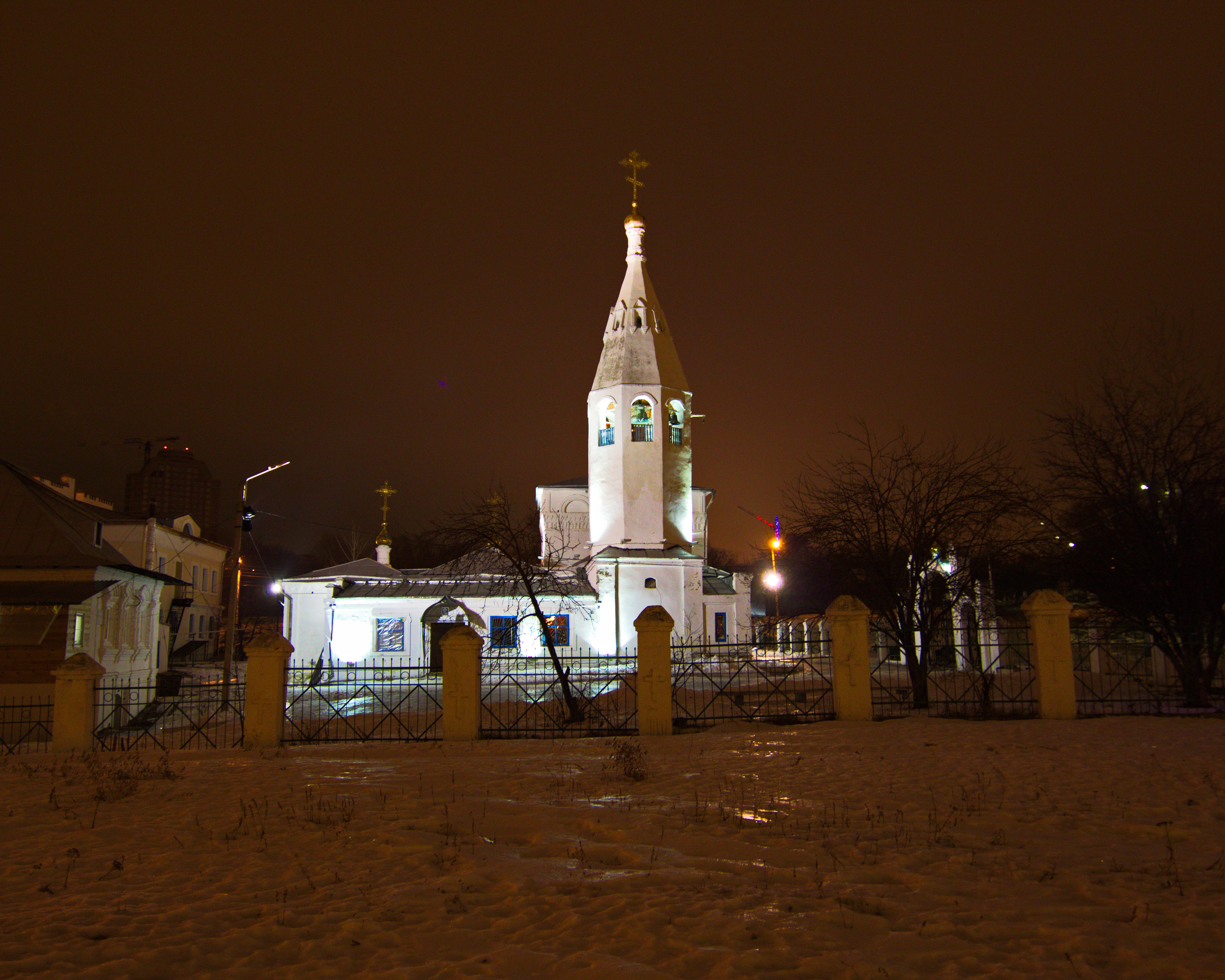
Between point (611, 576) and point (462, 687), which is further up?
point (611, 576)

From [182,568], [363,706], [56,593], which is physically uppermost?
[182,568]

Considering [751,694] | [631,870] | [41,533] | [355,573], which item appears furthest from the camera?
[355,573]

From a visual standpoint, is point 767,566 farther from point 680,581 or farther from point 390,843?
point 390,843

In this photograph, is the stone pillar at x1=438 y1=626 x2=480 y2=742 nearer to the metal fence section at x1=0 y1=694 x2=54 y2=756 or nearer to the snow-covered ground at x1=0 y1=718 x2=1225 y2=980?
the snow-covered ground at x1=0 y1=718 x2=1225 y2=980

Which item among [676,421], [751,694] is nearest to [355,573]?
[676,421]

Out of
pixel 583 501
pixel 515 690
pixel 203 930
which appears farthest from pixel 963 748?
pixel 583 501

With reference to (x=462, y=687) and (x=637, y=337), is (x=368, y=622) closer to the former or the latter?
(x=637, y=337)

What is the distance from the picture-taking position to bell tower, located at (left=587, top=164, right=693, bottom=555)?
3325 centimetres

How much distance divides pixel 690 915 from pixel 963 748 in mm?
6888

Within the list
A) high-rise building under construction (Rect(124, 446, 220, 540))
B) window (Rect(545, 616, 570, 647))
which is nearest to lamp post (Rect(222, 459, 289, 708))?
window (Rect(545, 616, 570, 647))

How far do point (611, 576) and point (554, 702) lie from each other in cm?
1213

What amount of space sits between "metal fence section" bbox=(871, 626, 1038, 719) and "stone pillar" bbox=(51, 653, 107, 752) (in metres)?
12.2

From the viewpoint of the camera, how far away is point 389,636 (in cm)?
2991

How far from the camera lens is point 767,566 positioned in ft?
232
